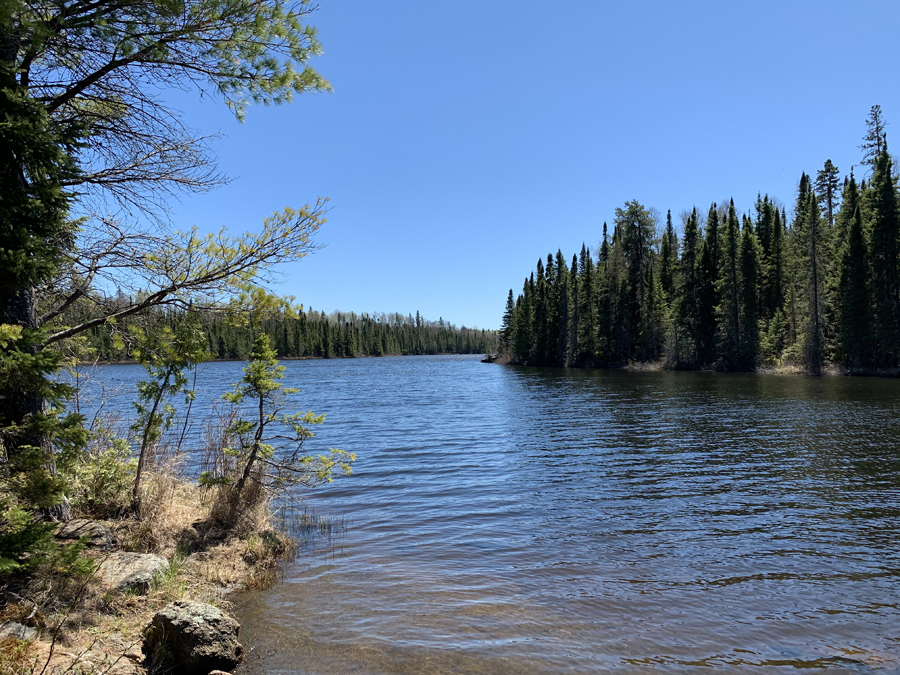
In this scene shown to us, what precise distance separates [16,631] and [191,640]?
4.30 feet

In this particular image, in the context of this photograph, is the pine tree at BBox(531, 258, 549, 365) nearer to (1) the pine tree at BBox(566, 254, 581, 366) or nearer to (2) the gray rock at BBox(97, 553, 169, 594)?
(1) the pine tree at BBox(566, 254, 581, 366)

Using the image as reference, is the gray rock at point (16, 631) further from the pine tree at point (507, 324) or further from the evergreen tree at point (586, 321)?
the pine tree at point (507, 324)

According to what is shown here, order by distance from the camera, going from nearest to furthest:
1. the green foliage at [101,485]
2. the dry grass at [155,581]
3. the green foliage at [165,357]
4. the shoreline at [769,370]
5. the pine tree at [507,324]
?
the dry grass at [155,581], the green foliage at [101,485], the green foliage at [165,357], the shoreline at [769,370], the pine tree at [507,324]

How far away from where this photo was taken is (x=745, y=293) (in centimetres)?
5606

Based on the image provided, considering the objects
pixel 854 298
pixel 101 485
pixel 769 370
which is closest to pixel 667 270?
pixel 769 370

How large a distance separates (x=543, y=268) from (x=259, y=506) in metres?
94.3

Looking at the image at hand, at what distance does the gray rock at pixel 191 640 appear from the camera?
4539 millimetres

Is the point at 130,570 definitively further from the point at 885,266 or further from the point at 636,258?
the point at 636,258

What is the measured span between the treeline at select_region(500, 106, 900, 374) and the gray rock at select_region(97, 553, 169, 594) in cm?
5426

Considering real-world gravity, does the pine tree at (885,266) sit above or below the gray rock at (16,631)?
above

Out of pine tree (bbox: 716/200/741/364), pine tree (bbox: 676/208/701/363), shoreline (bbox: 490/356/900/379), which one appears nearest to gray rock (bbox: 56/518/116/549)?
shoreline (bbox: 490/356/900/379)

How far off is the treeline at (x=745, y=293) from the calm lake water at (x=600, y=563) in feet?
115

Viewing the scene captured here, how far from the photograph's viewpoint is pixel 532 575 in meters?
7.23

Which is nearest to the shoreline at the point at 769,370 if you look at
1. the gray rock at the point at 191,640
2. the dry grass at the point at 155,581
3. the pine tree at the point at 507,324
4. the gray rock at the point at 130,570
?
the pine tree at the point at 507,324
